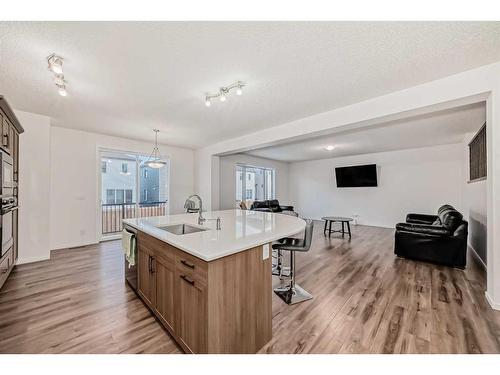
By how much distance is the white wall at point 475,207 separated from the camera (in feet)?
11.8

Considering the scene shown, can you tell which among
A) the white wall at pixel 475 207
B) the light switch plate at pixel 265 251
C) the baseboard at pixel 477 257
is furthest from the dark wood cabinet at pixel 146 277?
the baseboard at pixel 477 257

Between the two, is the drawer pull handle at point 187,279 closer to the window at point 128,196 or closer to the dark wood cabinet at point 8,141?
the dark wood cabinet at point 8,141

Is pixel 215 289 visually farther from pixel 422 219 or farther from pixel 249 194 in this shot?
pixel 249 194

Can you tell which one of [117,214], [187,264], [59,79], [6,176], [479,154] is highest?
[59,79]

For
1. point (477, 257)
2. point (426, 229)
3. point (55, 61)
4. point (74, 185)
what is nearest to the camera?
point (55, 61)

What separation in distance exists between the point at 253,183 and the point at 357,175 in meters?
3.80

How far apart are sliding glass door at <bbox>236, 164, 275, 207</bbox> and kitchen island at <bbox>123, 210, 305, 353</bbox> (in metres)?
5.58

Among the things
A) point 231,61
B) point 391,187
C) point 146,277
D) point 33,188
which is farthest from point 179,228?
point 391,187

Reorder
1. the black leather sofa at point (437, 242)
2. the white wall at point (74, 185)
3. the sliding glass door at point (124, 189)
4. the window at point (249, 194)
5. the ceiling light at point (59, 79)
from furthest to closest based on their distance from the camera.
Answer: the window at point (249, 194), the sliding glass door at point (124, 189), the white wall at point (74, 185), the black leather sofa at point (437, 242), the ceiling light at point (59, 79)

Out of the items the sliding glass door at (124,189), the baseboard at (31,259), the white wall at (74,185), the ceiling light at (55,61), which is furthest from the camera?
the sliding glass door at (124,189)

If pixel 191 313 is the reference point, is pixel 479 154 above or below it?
above

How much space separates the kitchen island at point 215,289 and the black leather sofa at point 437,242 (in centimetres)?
311

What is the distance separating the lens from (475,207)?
429 centimetres

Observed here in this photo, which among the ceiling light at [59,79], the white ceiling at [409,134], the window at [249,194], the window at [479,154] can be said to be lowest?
the window at [249,194]
